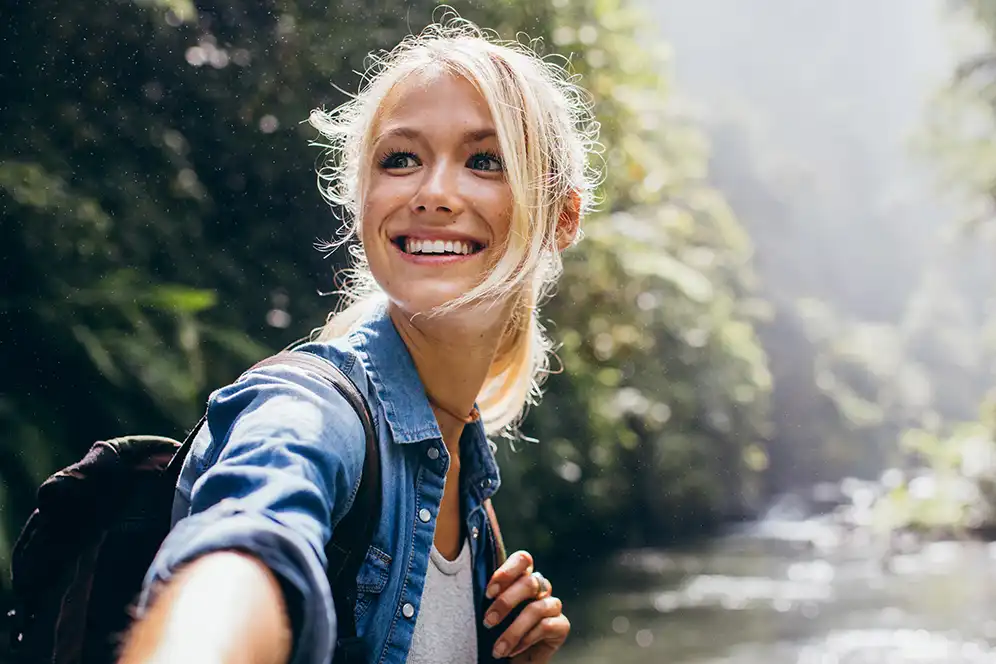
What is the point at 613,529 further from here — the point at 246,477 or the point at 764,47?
the point at 764,47

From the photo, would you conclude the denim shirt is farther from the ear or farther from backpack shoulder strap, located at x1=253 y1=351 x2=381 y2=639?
the ear

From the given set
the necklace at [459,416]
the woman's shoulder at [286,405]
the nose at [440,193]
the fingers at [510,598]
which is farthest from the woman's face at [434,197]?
the fingers at [510,598]

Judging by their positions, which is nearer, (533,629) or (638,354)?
(533,629)

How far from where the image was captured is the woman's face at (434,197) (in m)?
1.23

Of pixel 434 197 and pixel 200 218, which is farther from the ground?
pixel 200 218

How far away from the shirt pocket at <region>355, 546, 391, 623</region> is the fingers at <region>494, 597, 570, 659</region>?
0.90ft

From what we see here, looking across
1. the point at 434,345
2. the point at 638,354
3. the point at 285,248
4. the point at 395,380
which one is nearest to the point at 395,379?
the point at 395,380

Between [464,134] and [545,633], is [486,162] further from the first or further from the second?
[545,633]

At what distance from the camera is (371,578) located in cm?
105

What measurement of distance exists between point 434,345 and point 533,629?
0.38 metres

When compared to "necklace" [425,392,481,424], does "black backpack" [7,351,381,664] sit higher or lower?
lower

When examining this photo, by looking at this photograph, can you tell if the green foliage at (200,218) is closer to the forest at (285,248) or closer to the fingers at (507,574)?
the forest at (285,248)

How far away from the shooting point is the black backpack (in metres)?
1.10

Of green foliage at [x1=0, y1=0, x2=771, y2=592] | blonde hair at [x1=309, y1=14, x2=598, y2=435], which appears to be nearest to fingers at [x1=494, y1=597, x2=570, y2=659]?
blonde hair at [x1=309, y1=14, x2=598, y2=435]
